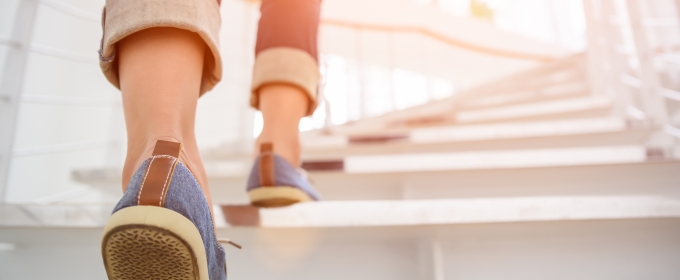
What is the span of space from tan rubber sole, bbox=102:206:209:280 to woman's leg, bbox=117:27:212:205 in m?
0.08

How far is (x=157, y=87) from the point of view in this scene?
0.40 m

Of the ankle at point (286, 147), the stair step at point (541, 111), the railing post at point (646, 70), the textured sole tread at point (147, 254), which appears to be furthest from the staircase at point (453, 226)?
the stair step at point (541, 111)

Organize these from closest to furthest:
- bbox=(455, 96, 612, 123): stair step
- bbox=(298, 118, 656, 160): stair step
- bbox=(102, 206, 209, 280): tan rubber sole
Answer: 1. bbox=(102, 206, 209, 280): tan rubber sole
2. bbox=(298, 118, 656, 160): stair step
3. bbox=(455, 96, 612, 123): stair step

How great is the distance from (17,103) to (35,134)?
350 millimetres

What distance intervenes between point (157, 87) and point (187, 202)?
0.37ft

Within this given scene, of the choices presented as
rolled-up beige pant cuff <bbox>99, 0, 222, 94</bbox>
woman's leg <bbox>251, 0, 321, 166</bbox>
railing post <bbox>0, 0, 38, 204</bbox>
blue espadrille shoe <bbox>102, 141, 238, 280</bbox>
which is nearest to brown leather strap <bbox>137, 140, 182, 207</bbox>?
blue espadrille shoe <bbox>102, 141, 238, 280</bbox>

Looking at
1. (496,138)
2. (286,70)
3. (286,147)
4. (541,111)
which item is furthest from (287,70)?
(541,111)

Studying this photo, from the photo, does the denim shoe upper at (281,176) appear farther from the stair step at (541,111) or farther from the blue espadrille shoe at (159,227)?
the stair step at (541,111)

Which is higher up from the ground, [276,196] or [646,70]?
[646,70]

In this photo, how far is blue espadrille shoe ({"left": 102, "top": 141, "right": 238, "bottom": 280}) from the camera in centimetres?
32

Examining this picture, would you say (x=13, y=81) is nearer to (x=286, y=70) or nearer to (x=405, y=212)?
(x=286, y=70)

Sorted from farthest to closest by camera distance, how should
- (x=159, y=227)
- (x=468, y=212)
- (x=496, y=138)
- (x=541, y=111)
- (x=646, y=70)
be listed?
(x=541, y=111)
(x=646, y=70)
(x=496, y=138)
(x=468, y=212)
(x=159, y=227)

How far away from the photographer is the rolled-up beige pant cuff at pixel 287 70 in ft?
2.36

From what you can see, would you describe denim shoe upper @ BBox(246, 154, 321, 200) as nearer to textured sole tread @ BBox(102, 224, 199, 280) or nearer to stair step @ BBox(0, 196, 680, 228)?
stair step @ BBox(0, 196, 680, 228)
